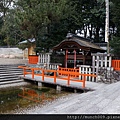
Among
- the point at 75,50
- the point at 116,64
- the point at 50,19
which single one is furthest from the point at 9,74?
the point at 116,64

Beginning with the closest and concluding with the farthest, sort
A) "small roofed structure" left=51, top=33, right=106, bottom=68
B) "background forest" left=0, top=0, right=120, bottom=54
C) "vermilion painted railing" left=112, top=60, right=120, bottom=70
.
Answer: "vermilion painted railing" left=112, top=60, right=120, bottom=70 → "small roofed structure" left=51, top=33, right=106, bottom=68 → "background forest" left=0, top=0, right=120, bottom=54

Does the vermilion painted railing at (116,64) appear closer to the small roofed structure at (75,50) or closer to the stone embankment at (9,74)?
the small roofed structure at (75,50)

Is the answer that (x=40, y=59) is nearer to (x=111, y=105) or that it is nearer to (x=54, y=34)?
(x=54, y=34)

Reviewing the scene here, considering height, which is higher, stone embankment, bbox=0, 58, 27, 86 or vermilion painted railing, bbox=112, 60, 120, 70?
vermilion painted railing, bbox=112, 60, 120, 70

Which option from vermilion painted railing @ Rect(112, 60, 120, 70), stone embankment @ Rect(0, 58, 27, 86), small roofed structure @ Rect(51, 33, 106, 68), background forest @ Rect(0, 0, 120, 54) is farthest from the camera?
background forest @ Rect(0, 0, 120, 54)

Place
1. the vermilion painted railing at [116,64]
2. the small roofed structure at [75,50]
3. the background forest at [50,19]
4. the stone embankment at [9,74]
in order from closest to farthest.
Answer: the vermilion painted railing at [116,64] < the stone embankment at [9,74] < the small roofed structure at [75,50] < the background forest at [50,19]

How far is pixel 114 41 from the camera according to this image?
38.0ft

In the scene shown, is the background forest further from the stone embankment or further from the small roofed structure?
the stone embankment

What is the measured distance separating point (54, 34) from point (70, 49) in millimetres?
3162

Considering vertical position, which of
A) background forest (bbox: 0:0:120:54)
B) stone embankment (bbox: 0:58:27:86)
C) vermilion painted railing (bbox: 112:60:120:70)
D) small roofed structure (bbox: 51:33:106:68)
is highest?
background forest (bbox: 0:0:120:54)

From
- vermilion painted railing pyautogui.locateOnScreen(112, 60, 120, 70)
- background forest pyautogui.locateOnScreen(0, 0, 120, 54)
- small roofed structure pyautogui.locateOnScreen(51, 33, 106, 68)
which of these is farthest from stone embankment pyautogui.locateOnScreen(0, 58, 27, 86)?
vermilion painted railing pyautogui.locateOnScreen(112, 60, 120, 70)

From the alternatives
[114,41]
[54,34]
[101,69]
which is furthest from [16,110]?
[54,34]

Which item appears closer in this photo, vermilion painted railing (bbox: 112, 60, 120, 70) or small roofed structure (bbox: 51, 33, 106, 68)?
vermilion painted railing (bbox: 112, 60, 120, 70)

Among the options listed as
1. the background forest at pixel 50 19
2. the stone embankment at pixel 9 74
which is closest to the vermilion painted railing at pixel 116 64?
the background forest at pixel 50 19
